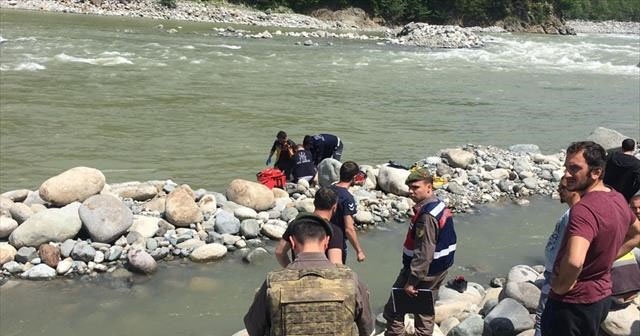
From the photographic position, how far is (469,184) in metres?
11.0

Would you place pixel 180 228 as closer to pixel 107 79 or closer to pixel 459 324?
pixel 459 324

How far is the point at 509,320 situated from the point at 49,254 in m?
5.23

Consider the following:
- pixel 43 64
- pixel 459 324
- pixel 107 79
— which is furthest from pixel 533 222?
pixel 43 64

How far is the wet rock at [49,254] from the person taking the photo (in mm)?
7047

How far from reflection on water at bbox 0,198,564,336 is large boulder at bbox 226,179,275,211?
1483 millimetres

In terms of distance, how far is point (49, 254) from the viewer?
709cm

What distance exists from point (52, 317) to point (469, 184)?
7.45 m

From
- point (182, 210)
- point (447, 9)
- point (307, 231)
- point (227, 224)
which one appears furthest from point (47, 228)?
point (447, 9)

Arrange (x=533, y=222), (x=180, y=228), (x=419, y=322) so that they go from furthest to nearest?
1. (x=533, y=222)
2. (x=180, y=228)
3. (x=419, y=322)

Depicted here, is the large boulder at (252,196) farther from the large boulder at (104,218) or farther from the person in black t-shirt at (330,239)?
the person in black t-shirt at (330,239)

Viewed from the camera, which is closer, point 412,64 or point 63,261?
point 63,261

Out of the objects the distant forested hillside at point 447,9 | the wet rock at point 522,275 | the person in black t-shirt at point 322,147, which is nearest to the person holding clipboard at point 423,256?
the wet rock at point 522,275

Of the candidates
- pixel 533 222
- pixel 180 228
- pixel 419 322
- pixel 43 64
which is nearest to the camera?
pixel 419 322

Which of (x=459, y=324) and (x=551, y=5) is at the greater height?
(x=551, y=5)
